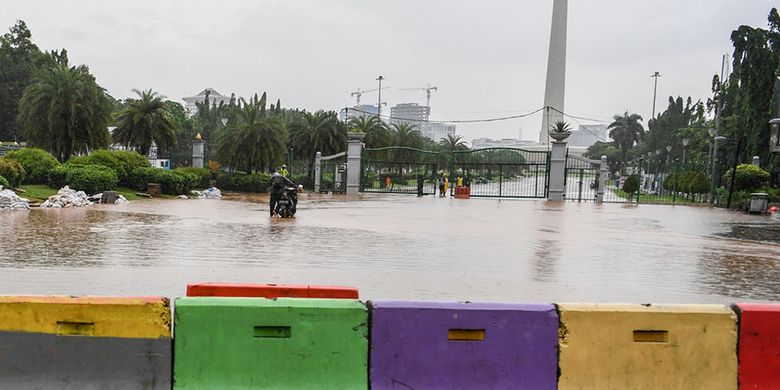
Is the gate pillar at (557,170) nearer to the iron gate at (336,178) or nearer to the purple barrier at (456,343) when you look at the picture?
the iron gate at (336,178)

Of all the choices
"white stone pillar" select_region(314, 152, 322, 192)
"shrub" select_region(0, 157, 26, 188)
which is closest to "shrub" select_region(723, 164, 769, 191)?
"white stone pillar" select_region(314, 152, 322, 192)

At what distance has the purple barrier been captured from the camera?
170 inches

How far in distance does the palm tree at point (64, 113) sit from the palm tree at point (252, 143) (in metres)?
8.55

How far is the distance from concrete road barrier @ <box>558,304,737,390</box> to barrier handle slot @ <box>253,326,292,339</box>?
1.82 meters

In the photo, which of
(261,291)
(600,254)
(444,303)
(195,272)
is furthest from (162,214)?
(444,303)

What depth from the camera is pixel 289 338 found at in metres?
4.25

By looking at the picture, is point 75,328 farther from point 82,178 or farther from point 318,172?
point 318,172

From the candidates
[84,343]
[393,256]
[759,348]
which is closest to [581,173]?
[393,256]

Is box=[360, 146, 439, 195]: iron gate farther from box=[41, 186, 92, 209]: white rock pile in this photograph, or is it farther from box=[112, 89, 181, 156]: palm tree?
box=[41, 186, 92, 209]: white rock pile

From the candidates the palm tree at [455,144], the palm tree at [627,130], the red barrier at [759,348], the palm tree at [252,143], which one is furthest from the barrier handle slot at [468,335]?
the palm tree at [627,130]

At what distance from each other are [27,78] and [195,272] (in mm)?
54573

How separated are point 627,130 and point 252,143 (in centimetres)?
8826

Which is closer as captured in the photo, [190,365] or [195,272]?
[190,365]

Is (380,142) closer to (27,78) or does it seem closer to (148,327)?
(27,78)
